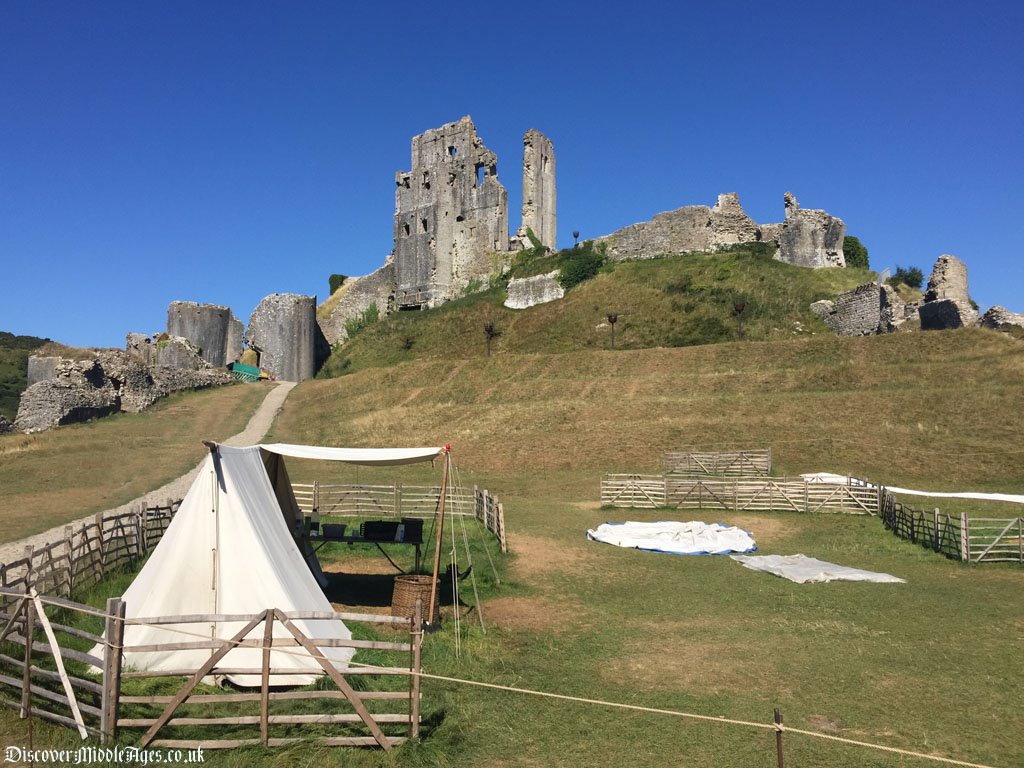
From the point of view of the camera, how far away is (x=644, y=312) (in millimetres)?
49500

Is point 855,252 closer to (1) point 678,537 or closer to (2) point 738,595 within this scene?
(1) point 678,537

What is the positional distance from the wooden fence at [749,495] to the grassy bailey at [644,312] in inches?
860

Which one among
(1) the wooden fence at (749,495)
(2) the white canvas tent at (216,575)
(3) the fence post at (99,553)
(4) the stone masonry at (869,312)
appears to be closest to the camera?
(2) the white canvas tent at (216,575)

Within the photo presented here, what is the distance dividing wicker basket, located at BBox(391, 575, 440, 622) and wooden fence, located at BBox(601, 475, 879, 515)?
43.5 ft

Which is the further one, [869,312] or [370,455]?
[869,312]

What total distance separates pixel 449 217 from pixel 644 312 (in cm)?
2548

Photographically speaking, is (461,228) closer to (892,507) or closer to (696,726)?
(892,507)

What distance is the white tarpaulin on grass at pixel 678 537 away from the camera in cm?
1703

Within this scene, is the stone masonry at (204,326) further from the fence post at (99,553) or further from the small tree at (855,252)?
the small tree at (855,252)

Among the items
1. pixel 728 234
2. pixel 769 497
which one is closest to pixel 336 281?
pixel 728 234

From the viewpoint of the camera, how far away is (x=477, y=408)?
3922 cm

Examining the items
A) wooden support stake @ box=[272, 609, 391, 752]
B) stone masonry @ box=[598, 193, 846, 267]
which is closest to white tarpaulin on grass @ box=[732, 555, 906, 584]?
wooden support stake @ box=[272, 609, 391, 752]

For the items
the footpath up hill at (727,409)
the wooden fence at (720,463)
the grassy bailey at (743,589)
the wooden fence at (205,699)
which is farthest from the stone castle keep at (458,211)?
the wooden fence at (205,699)

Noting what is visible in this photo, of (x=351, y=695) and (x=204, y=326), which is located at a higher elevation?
(x=204, y=326)
